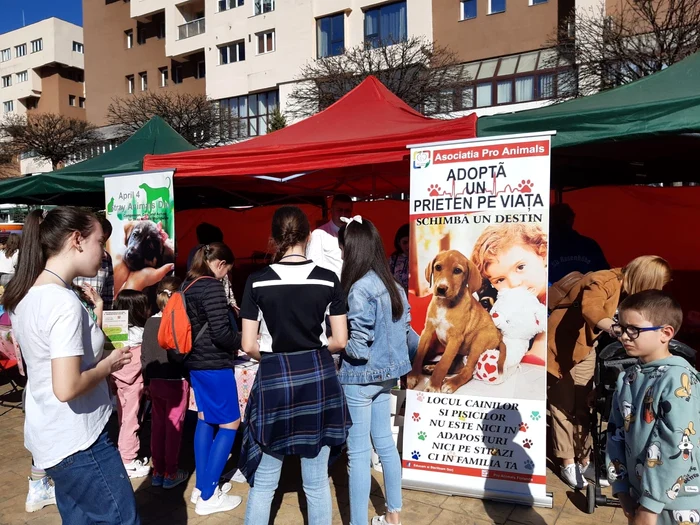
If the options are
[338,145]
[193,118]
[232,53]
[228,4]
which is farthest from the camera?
[228,4]

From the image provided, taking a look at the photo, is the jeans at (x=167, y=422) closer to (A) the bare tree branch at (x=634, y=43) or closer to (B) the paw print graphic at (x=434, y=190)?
(B) the paw print graphic at (x=434, y=190)

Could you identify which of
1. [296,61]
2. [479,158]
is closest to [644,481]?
[479,158]

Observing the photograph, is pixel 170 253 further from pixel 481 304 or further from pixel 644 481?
pixel 644 481

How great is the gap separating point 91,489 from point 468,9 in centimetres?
2284

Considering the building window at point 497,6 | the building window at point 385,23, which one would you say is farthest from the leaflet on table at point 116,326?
the building window at point 497,6

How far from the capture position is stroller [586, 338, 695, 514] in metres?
2.58

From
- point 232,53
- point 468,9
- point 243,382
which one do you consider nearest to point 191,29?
point 232,53

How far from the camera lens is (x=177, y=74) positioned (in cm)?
3241

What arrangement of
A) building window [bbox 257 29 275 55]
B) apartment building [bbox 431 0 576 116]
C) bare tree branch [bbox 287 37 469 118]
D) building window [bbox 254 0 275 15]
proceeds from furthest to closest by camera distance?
1. building window [bbox 257 29 275 55]
2. building window [bbox 254 0 275 15]
3. apartment building [bbox 431 0 576 116]
4. bare tree branch [bbox 287 37 469 118]

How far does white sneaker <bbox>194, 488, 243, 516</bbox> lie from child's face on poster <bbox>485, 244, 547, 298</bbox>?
6.93ft

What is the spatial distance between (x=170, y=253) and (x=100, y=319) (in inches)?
78.3

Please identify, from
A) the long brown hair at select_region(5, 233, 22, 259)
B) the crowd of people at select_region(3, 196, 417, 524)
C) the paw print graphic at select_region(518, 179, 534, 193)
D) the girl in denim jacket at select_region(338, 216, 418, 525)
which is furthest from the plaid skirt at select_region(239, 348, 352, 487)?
the long brown hair at select_region(5, 233, 22, 259)

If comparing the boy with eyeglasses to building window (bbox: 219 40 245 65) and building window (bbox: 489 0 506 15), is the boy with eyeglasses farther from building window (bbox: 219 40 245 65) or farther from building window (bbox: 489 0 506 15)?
building window (bbox: 219 40 245 65)

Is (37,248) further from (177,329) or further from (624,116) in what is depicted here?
(624,116)
